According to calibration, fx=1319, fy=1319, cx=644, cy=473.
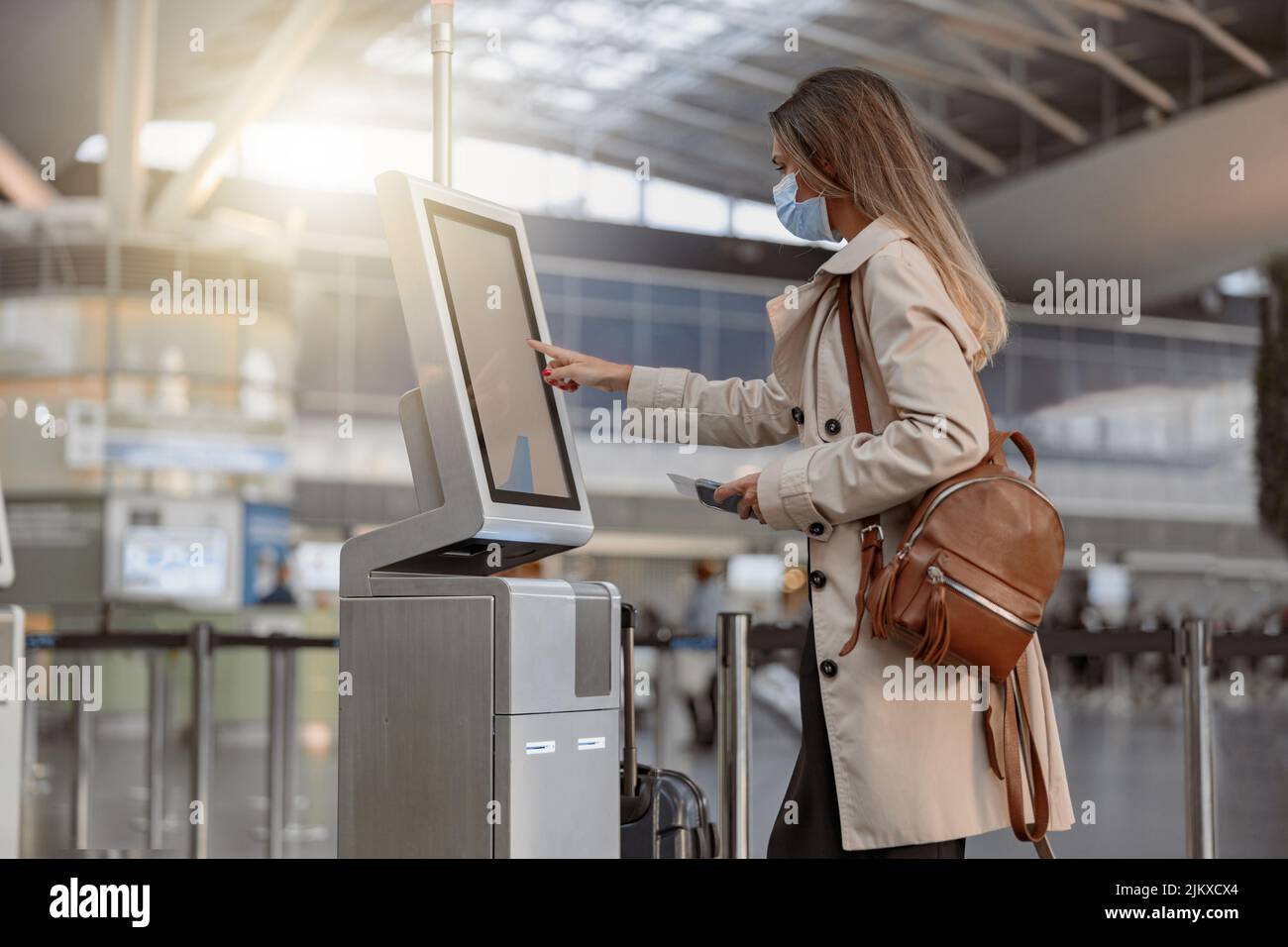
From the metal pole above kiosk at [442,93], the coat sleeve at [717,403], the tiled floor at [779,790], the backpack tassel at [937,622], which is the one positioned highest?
the metal pole above kiosk at [442,93]

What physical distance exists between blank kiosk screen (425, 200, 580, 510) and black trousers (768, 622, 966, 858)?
655mm

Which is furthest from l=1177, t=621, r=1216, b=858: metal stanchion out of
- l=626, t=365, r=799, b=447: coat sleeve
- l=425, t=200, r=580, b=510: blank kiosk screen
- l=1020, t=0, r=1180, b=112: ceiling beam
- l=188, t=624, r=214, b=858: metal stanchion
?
l=1020, t=0, r=1180, b=112: ceiling beam

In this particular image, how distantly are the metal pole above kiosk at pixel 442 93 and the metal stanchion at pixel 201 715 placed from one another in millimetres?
3143

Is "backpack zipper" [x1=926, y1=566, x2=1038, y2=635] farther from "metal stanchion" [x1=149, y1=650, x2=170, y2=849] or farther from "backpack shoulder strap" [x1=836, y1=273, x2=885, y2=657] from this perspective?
"metal stanchion" [x1=149, y1=650, x2=170, y2=849]

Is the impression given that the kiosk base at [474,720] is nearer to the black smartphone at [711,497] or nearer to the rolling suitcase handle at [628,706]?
the rolling suitcase handle at [628,706]

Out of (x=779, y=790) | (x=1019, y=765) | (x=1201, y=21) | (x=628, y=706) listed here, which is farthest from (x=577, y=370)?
(x=1201, y=21)

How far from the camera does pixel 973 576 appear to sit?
1963 mm

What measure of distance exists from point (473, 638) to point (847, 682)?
63 centimetres

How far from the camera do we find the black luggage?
8.75 ft

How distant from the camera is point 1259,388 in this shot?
13984mm

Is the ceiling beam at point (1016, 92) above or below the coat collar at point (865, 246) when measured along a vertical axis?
above

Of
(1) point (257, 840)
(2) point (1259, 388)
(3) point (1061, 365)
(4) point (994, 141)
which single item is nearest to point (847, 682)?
(1) point (257, 840)

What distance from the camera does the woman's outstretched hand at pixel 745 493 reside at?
2.11 meters

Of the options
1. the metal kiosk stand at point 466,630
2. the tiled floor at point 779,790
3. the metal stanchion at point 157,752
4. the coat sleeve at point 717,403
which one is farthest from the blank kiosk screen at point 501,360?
the metal stanchion at point 157,752
